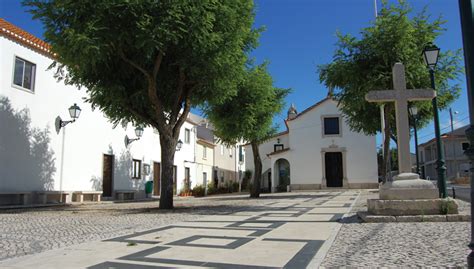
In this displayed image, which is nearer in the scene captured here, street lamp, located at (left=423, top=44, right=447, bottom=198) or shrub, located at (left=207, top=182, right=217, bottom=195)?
street lamp, located at (left=423, top=44, right=447, bottom=198)

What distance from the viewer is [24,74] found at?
619 inches

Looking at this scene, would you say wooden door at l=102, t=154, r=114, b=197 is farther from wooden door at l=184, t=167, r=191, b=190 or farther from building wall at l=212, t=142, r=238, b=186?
building wall at l=212, t=142, r=238, b=186

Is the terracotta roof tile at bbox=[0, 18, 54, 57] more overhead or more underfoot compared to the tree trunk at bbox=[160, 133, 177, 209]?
more overhead

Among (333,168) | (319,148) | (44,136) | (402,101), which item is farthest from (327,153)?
(402,101)

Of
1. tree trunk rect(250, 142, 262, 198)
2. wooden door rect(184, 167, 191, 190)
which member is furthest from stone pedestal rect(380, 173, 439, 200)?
wooden door rect(184, 167, 191, 190)

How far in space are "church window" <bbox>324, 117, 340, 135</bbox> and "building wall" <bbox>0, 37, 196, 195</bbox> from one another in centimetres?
1739

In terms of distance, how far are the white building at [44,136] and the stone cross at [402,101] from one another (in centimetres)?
1083

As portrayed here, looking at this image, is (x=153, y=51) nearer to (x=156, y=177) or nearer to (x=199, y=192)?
(x=156, y=177)

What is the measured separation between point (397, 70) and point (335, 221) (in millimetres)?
3760

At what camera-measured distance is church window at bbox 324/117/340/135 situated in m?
33.7

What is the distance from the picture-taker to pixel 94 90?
43.7ft

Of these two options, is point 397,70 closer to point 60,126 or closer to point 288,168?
point 60,126

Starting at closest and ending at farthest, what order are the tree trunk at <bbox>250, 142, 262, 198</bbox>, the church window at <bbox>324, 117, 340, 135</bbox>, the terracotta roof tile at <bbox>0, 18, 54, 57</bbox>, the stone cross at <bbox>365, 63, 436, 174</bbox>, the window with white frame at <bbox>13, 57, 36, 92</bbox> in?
the stone cross at <bbox>365, 63, 436, 174</bbox>, the terracotta roof tile at <bbox>0, 18, 54, 57</bbox>, the window with white frame at <bbox>13, 57, 36, 92</bbox>, the tree trunk at <bbox>250, 142, 262, 198</bbox>, the church window at <bbox>324, 117, 340, 135</bbox>

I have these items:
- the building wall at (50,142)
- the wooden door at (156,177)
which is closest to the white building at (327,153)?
the wooden door at (156,177)
